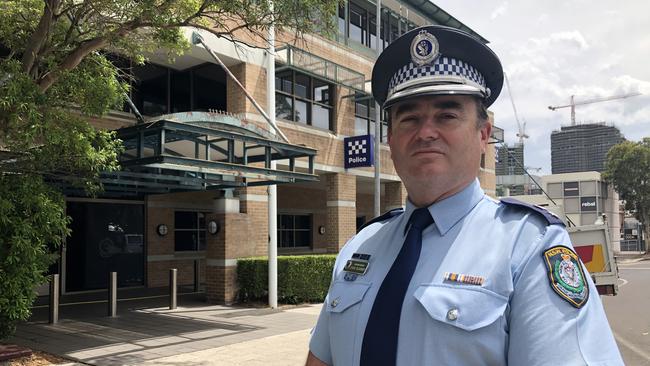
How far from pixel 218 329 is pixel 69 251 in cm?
671

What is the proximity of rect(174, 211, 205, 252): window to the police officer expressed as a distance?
15132mm

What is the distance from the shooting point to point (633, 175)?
4084cm

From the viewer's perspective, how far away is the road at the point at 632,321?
26.2 ft

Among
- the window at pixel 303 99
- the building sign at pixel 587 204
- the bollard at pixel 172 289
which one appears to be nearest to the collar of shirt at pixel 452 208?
the bollard at pixel 172 289

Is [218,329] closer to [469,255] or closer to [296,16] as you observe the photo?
[296,16]

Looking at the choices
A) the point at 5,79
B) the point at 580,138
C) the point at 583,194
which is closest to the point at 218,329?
the point at 5,79

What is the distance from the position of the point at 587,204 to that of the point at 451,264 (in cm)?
5891

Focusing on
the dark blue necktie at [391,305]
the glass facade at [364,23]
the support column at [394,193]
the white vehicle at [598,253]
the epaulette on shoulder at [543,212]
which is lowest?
the white vehicle at [598,253]

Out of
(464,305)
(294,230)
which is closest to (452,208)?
(464,305)

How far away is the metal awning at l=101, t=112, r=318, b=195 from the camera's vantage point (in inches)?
314

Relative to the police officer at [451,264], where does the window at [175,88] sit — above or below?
above

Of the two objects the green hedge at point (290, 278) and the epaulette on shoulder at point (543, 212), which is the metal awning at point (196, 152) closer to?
the green hedge at point (290, 278)

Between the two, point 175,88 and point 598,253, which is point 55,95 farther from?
point 598,253

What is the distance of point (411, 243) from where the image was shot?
4.89ft
